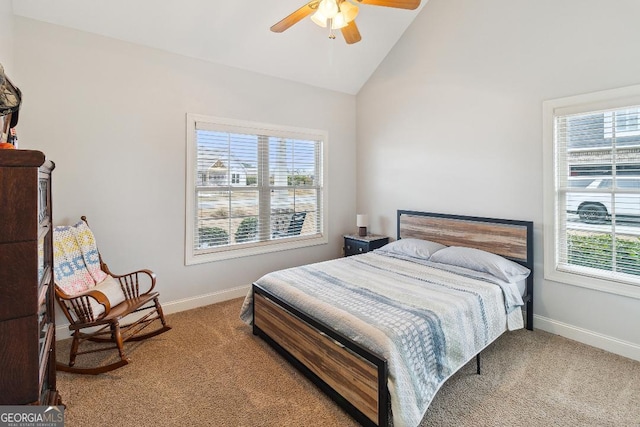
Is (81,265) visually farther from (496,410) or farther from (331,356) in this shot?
(496,410)

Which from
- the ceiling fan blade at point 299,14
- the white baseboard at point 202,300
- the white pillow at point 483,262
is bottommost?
the white baseboard at point 202,300

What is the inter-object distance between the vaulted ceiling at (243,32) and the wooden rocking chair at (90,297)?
1.76 m

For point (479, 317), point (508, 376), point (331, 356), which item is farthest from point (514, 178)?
point (331, 356)

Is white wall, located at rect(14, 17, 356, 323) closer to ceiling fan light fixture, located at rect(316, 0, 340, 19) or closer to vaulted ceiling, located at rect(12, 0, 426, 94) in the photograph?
vaulted ceiling, located at rect(12, 0, 426, 94)

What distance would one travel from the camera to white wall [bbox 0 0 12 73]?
2.20 meters

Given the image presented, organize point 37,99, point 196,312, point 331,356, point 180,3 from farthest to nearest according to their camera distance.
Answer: point 196,312 → point 180,3 → point 37,99 → point 331,356

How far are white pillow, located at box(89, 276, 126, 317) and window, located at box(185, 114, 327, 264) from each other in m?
0.80

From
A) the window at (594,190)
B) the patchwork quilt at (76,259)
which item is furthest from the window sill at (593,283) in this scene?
the patchwork quilt at (76,259)

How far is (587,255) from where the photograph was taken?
2762 millimetres

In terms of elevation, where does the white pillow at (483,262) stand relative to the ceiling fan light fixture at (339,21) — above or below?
below

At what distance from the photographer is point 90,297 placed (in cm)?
239

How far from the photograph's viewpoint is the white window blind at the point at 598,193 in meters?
2.51

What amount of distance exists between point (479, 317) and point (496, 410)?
22.4 inches

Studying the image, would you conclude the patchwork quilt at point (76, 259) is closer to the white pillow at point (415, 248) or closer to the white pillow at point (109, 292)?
the white pillow at point (109, 292)
